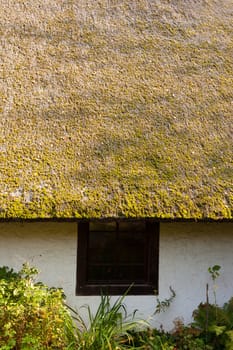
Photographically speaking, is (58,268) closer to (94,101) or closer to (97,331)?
(97,331)

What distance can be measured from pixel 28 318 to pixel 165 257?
5.81 ft

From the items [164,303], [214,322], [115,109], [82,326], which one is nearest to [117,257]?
[164,303]

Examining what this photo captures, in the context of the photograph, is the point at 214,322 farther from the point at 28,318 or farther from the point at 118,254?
the point at 28,318

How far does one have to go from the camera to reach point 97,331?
4.32 m

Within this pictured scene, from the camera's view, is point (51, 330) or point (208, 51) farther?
point (208, 51)

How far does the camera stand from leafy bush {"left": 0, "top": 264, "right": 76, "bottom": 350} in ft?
12.4

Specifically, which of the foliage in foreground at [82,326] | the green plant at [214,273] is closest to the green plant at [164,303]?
the foliage in foreground at [82,326]

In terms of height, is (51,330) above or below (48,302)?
below

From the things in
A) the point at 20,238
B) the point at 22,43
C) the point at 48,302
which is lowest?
the point at 48,302

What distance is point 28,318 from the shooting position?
3830 millimetres

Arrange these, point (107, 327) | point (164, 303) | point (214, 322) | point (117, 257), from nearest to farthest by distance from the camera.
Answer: point (107, 327) → point (214, 322) → point (164, 303) → point (117, 257)

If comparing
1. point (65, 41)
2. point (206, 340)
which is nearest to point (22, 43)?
point (65, 41)

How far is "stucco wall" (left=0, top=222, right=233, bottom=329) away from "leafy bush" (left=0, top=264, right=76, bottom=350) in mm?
615

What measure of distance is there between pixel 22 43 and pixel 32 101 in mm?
1217
